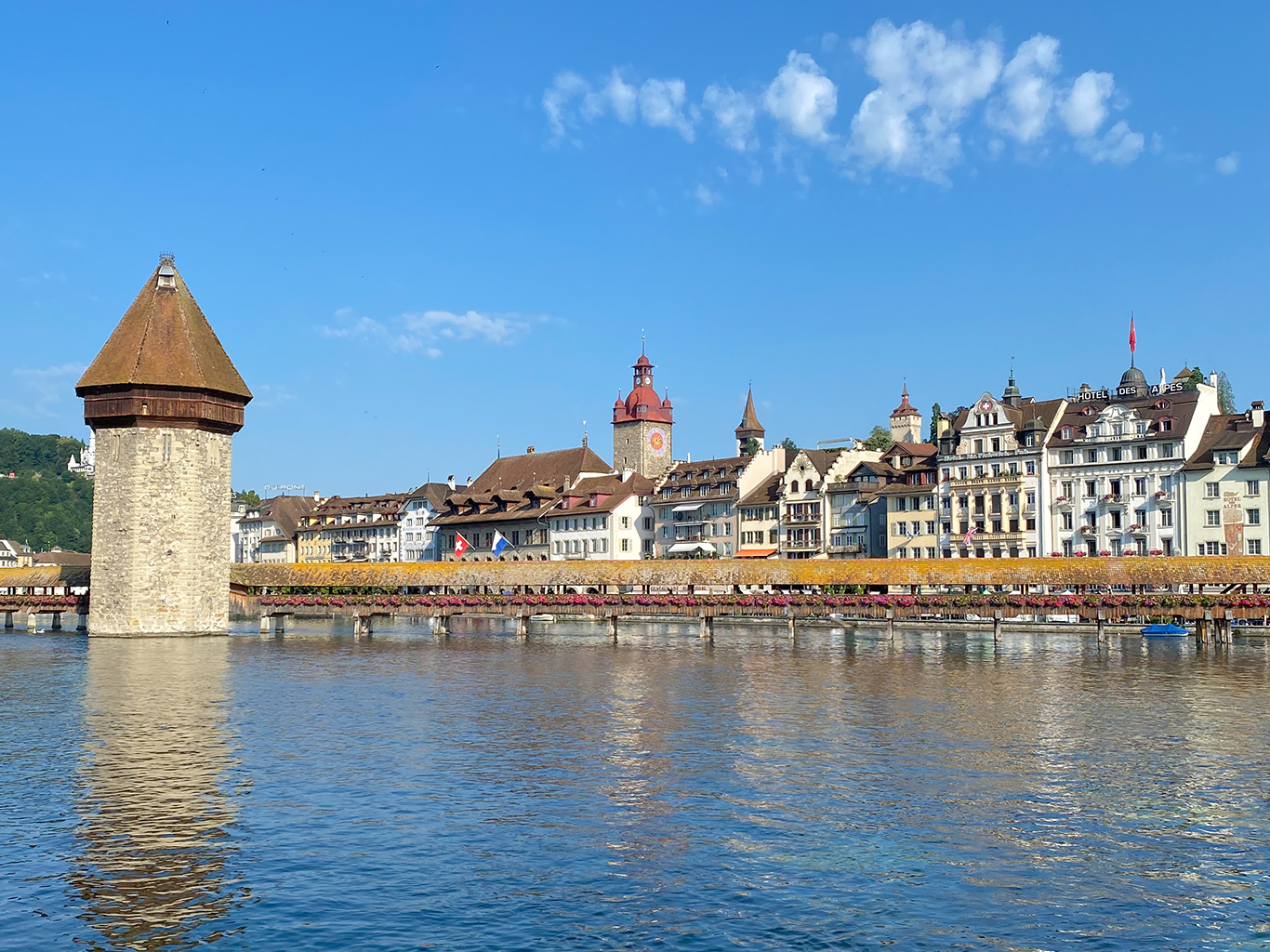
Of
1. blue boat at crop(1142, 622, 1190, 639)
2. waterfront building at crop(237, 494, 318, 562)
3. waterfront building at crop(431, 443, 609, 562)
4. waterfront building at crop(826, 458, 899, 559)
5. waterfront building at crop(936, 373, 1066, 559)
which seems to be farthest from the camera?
waterfront building at crop(237, 494, 318, 562)

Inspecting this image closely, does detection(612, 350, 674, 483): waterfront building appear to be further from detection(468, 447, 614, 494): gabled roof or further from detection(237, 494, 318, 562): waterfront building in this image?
detection(237, 494, 318, 562): waterfront building

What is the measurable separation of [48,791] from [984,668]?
3284 cm

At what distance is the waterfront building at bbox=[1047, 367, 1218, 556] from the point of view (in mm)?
75000

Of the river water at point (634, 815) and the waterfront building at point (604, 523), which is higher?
the waterfront building at point (604, 523)

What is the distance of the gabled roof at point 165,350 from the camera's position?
5684 cm

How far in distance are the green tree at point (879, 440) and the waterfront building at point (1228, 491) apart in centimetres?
4704

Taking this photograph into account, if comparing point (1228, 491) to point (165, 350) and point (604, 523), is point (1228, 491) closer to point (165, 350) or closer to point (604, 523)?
point (604, 523)

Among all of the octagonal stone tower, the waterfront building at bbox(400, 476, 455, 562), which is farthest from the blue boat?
the waterfront building at bbox(400, 476, 455, 562)

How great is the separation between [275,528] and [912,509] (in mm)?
85412

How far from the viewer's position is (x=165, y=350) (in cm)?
5794

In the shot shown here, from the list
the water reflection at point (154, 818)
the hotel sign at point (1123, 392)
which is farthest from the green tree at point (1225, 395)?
the water reflection at point (154, 818)

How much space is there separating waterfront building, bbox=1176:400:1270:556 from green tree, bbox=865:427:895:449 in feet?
154

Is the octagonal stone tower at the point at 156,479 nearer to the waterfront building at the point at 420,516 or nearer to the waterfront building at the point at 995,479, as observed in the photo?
the waterfront building at the point at 995,479

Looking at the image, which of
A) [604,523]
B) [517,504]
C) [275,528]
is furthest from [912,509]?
[275,528]
